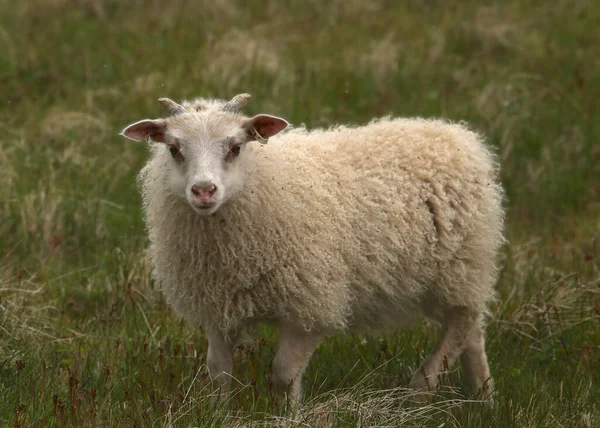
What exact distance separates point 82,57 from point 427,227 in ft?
17.1

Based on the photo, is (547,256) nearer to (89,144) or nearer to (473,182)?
(473,182)

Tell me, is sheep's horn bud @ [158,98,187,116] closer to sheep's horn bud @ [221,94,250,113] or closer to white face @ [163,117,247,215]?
white face @ [163,117,247,215]

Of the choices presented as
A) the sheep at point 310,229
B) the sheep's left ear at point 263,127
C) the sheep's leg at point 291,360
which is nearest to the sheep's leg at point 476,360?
the sheep at point 310,229

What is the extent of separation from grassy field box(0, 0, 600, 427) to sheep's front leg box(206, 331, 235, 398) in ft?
0.36

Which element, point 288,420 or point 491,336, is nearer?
point 288,420

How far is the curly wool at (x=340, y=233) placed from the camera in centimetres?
499

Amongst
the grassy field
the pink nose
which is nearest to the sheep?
the pink nose

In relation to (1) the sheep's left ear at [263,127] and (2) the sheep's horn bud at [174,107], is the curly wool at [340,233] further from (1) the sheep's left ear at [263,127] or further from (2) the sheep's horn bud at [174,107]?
(2) the sheep's horn bud at [174,107]

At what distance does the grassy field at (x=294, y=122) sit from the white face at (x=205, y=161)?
0.84 meters

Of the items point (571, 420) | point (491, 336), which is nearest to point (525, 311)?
point (491, 336)

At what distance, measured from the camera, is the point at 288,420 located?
176 inches

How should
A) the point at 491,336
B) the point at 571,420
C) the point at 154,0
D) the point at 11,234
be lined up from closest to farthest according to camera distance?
the point at 571,420 < the point at 491,336 < the point at 11,234 < the point at 154,0

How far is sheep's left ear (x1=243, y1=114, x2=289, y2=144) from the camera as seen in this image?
4.93 m

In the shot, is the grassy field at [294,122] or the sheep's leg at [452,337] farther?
the sheep's leg at [452,337]
